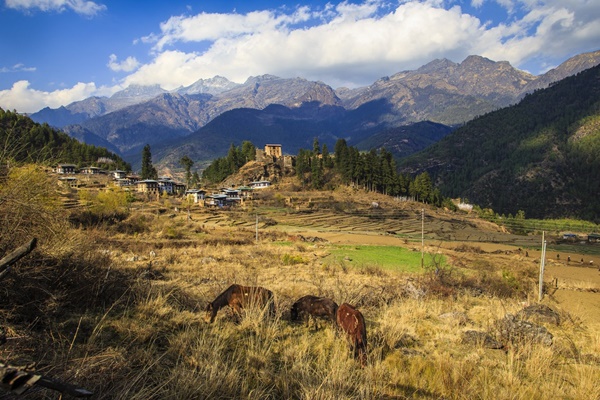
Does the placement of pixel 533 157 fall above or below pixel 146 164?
above

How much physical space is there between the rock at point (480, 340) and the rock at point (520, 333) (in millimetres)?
205

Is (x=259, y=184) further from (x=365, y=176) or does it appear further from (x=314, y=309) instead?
(x=314, y=309)

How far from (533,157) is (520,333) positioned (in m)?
161

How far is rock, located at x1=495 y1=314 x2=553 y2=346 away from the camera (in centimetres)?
584

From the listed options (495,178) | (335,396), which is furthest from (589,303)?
(495,178)

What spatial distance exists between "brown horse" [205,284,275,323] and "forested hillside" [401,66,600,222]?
398 feet

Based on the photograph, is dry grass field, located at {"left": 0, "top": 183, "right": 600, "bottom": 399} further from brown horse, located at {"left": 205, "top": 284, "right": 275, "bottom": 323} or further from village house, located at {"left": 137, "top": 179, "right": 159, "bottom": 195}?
village house, located at {"left": 137, "top": 179, "right": 159, "bottom": 195}

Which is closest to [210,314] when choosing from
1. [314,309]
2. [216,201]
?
[314,309]

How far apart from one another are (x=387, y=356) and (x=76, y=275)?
5.01 metres

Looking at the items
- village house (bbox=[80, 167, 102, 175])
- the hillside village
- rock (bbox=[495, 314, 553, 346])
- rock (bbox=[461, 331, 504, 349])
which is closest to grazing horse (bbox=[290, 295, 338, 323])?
rock (bbox=[461, 331, 504, 349])

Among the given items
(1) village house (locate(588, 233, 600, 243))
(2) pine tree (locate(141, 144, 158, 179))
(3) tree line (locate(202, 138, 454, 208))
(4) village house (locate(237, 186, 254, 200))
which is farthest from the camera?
(2) pine tree (locate(141, 144, 158, 179))

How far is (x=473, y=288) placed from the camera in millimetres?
14086

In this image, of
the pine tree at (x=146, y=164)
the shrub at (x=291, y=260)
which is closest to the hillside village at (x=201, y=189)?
the pine tree at (x=146, y=164)

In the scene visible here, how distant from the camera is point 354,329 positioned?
184 inches
